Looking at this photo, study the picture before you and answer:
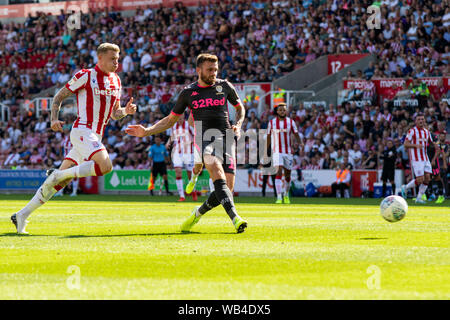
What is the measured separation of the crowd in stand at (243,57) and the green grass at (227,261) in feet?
51.9

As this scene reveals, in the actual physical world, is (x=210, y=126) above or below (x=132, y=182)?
above

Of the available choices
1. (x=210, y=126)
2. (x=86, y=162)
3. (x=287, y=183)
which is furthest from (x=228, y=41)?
(x=86, y=162)

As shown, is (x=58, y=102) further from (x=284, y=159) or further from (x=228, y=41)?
(x=228, y=41)

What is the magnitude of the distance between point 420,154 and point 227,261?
15934mm

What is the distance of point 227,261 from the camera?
750 cm

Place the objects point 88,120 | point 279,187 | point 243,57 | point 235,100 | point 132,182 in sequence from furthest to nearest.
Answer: point 243,57, point 132,182, point 279,187, point 235,100, point 88,120

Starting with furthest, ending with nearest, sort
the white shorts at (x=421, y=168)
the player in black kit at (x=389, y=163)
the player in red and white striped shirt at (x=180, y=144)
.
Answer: the player in black kit at (x=389, y=163), the player in red and white striped shirt at (x=180, y=144), the white shorts at (x=421, y=168)

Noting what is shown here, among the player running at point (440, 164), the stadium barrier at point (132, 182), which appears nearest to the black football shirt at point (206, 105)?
the player running at point (440, 164)

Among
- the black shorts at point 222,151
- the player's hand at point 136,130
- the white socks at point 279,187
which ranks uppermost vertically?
the player's hand at point 136,130

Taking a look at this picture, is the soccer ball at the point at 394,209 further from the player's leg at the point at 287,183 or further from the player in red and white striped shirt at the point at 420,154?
the player in red and white striped shirt at the point at 420,154

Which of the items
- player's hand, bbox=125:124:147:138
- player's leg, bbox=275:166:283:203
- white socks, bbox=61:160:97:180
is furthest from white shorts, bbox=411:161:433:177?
white socks, bbox=61:160:97:180

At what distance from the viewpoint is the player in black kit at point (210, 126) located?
423 inches
